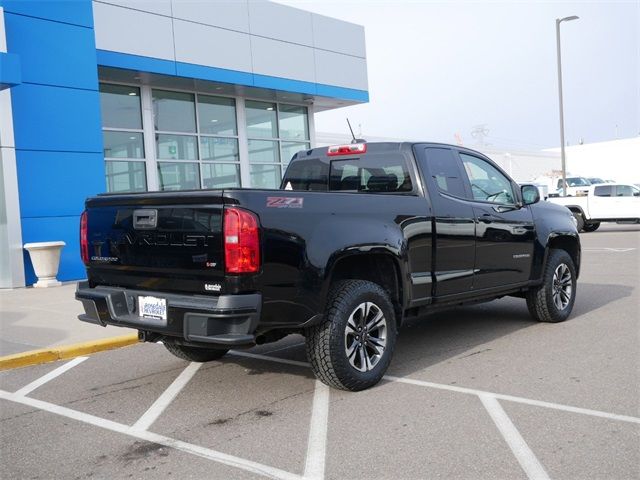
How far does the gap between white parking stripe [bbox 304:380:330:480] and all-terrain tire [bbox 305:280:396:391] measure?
18cm

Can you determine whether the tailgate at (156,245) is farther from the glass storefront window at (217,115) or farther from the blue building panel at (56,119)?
the glass storefront window at (217,115)

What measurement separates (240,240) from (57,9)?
34.6ft

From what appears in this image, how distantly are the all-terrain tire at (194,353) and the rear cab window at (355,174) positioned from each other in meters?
1.80

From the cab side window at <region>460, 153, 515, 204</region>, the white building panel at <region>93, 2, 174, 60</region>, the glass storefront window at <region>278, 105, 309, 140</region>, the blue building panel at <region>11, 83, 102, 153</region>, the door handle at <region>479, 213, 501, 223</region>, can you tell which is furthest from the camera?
the glass storefront window at <region>278, 105, 309, 140</region>

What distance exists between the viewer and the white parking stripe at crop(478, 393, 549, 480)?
11.3 feet

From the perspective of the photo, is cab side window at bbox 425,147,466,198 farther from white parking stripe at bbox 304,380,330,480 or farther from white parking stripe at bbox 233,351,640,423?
white parking stripe at bbox 304,380,330,480

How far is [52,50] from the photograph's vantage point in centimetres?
1252

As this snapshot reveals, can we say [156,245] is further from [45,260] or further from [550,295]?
[45,260]

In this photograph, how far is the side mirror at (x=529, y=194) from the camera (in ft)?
23.0

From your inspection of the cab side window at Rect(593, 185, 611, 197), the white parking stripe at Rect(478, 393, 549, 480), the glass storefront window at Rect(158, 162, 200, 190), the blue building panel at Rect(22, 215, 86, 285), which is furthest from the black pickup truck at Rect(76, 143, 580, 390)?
the cab side window at Rect(593, 185, 611, 197)

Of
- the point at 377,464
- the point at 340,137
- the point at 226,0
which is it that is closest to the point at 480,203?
the point at 377,464

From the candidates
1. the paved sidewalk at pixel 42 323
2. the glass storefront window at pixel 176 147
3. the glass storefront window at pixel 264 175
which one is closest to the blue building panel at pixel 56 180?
the paved sidewalk at pixel 42 323

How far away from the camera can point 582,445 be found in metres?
3.77

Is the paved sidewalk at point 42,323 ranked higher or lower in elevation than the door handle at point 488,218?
lower
